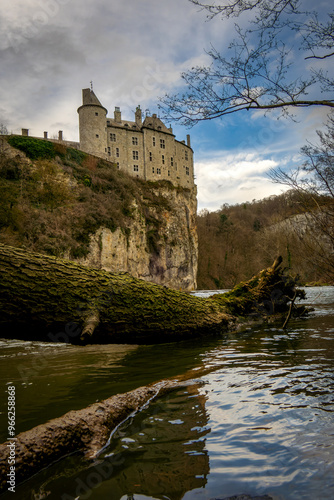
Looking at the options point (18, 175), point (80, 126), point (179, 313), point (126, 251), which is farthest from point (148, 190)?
point (179, 313)

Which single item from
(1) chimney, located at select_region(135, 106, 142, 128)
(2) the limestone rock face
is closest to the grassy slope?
(2) the limestone rock face

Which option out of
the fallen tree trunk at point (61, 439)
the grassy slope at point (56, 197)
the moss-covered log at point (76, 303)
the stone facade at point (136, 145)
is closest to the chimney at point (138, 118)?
the stone facade at point (136, 145)

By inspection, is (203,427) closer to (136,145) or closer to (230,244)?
(136,145)

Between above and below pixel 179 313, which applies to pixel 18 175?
above

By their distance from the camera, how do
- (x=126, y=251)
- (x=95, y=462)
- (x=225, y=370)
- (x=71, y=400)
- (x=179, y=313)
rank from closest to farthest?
(x=95, y=462) < (x=71, y=400) < (x=225, y=370) < (x=179, y=313) < (x=126, y=251)

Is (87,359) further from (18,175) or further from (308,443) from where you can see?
(18,175)

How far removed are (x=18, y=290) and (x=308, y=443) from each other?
137 inches

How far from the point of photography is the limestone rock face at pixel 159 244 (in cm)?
3575

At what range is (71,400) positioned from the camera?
3.25m

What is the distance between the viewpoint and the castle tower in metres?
50.7

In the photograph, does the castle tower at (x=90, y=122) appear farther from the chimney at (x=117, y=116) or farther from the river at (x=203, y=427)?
the river at (x=203, y=427)

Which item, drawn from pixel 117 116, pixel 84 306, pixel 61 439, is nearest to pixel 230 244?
pixel 117 116

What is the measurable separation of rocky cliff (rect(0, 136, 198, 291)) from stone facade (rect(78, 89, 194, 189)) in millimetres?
4360

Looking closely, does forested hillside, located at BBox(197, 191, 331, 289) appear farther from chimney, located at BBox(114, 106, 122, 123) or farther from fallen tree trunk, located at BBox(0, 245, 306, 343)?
fallen tree trunk, located at BBox(0, 245, 306, 343)
